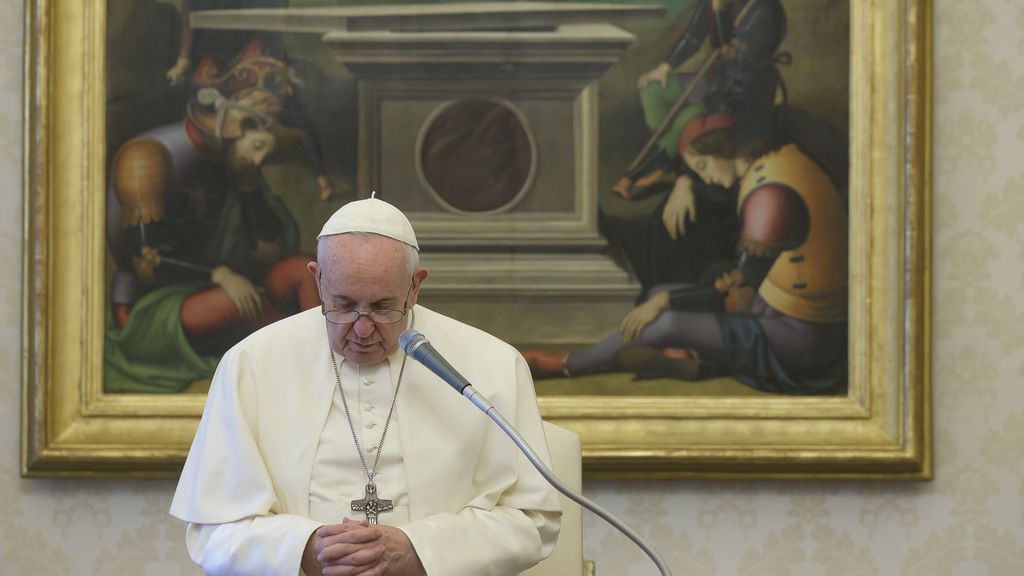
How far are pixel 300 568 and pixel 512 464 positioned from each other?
1.88 ft

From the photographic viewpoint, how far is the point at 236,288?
4.33 metres

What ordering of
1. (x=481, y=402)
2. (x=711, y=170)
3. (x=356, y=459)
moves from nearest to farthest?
1. (x=481, y=402)
2. (x=356, y=459)
3. (x=711, y=170)

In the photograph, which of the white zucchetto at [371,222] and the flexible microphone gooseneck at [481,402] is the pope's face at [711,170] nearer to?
the white zucchetto at [371,222]

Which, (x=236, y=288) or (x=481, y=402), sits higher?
(x=236, y=288)

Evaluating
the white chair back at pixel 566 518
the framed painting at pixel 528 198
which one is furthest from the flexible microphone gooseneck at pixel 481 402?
the framed painting at pixel 528 198

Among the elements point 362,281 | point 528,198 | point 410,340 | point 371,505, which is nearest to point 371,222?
point 362,281

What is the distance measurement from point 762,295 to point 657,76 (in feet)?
2.65

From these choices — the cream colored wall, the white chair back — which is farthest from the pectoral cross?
the cream colored wall

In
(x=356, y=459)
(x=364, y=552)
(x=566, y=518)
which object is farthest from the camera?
(x=566, y=518)

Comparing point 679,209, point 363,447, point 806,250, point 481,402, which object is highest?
point 679,209

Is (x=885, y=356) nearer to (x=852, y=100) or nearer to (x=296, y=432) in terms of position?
(x=852, y=100)

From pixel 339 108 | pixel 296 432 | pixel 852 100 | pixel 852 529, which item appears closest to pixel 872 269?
pixel 852 100

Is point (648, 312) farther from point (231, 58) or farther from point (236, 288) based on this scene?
point (231, 58)

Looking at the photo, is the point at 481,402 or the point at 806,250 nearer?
the point at 481,402
